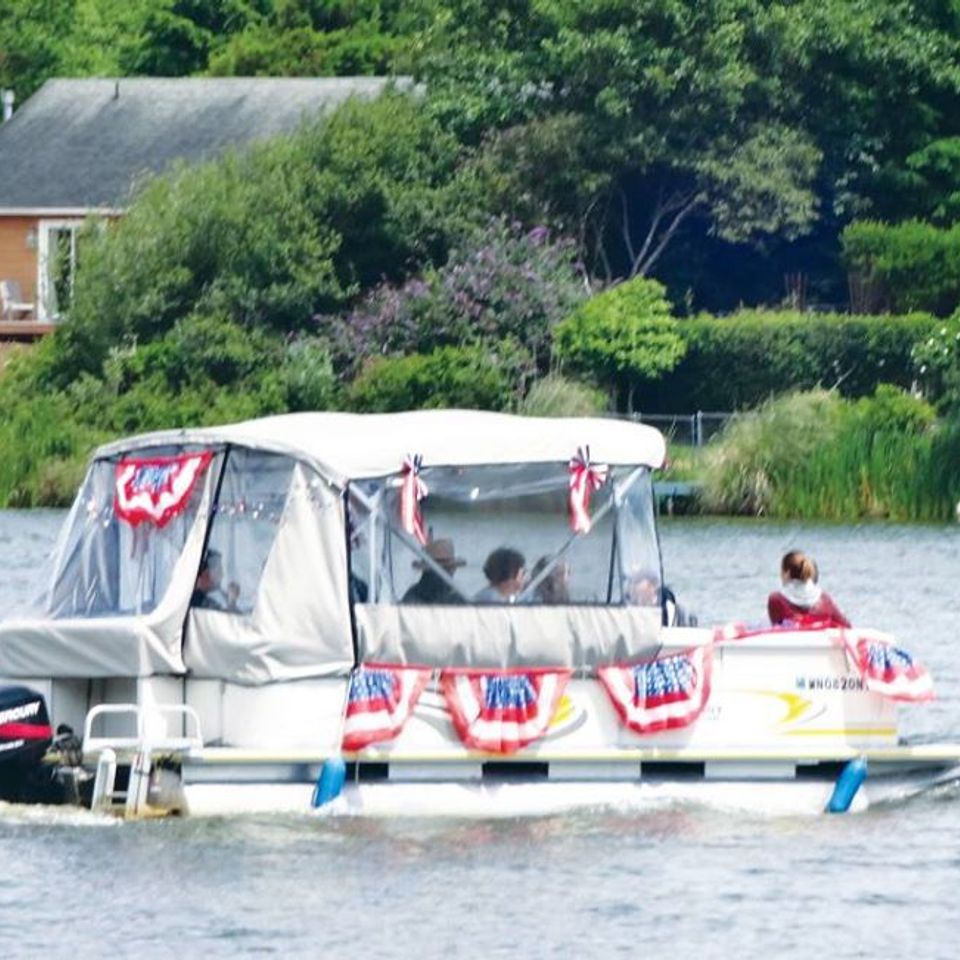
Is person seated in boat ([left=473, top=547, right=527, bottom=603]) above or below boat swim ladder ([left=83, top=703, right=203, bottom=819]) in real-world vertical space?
above

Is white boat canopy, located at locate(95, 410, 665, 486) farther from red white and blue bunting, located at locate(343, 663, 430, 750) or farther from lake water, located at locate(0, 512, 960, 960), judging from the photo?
lake water, located at locate(0, 512, 960, 960)

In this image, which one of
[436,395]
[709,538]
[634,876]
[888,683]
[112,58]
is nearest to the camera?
[634,876]

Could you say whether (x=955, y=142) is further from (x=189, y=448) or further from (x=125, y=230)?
(x=189, y=448)

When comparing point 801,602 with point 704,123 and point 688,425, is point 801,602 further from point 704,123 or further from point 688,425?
point 704,123

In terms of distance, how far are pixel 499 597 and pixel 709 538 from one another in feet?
83.8

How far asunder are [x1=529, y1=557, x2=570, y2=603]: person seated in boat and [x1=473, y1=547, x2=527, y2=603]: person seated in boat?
0.10 metres

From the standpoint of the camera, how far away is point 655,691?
23062mm

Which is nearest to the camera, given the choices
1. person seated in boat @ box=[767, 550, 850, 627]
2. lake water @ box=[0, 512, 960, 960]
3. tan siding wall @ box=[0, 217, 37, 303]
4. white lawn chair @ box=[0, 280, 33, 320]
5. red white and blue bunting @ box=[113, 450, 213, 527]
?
lake water @ box=[0, 512, 960, 960]

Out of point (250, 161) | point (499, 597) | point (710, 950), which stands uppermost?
point (250, 161)

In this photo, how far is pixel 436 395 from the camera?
56.8m

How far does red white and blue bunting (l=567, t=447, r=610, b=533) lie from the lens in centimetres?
2316

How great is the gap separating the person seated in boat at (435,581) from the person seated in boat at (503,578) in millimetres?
180

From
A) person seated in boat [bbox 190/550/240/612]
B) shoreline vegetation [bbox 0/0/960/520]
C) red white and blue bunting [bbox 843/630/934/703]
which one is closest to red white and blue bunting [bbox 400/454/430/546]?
person seated in boat [bbox 190/550/240/612]

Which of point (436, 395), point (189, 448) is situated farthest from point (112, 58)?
point (189, 448)
